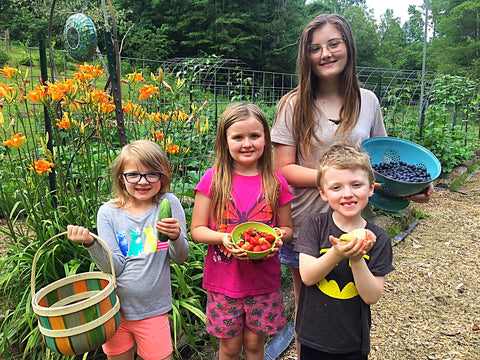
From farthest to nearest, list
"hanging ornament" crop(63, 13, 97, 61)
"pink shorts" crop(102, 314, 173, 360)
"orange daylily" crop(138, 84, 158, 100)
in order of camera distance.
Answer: "hanging ornament" crop(63, 13, 97, 61)
"orange daylily" crop(138, 84, 158, 100)
"pink shorts" crop(102, 314, 173, 360)

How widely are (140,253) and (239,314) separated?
490mm

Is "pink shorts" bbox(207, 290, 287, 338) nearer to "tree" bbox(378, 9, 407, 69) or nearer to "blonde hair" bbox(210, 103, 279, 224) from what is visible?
"blonde hair" bbox(210, 103, 279, 224)

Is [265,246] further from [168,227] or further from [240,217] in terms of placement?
[168,227]

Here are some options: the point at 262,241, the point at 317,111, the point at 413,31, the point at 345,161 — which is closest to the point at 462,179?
the point at 317,111

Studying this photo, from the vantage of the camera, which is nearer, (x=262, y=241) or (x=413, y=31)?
(x=262, y=241)

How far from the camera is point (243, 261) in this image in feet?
4.84

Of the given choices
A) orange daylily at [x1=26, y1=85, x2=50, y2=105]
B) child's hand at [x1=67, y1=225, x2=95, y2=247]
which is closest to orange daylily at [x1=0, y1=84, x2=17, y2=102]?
orange daylily at [x1=26, y1=85, x2=50, y2=105]

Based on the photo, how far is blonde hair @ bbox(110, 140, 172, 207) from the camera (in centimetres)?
143

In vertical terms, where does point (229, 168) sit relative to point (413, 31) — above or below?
below

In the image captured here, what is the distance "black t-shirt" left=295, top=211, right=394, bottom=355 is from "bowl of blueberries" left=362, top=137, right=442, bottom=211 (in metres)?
0.31

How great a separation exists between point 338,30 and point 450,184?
5.39 m

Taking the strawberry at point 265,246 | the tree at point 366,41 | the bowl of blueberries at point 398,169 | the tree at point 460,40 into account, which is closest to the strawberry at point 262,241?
the strawberry at point 265,246

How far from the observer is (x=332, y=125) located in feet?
5.08

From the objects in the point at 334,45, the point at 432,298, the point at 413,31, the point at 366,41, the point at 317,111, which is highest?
the point at 413,31
